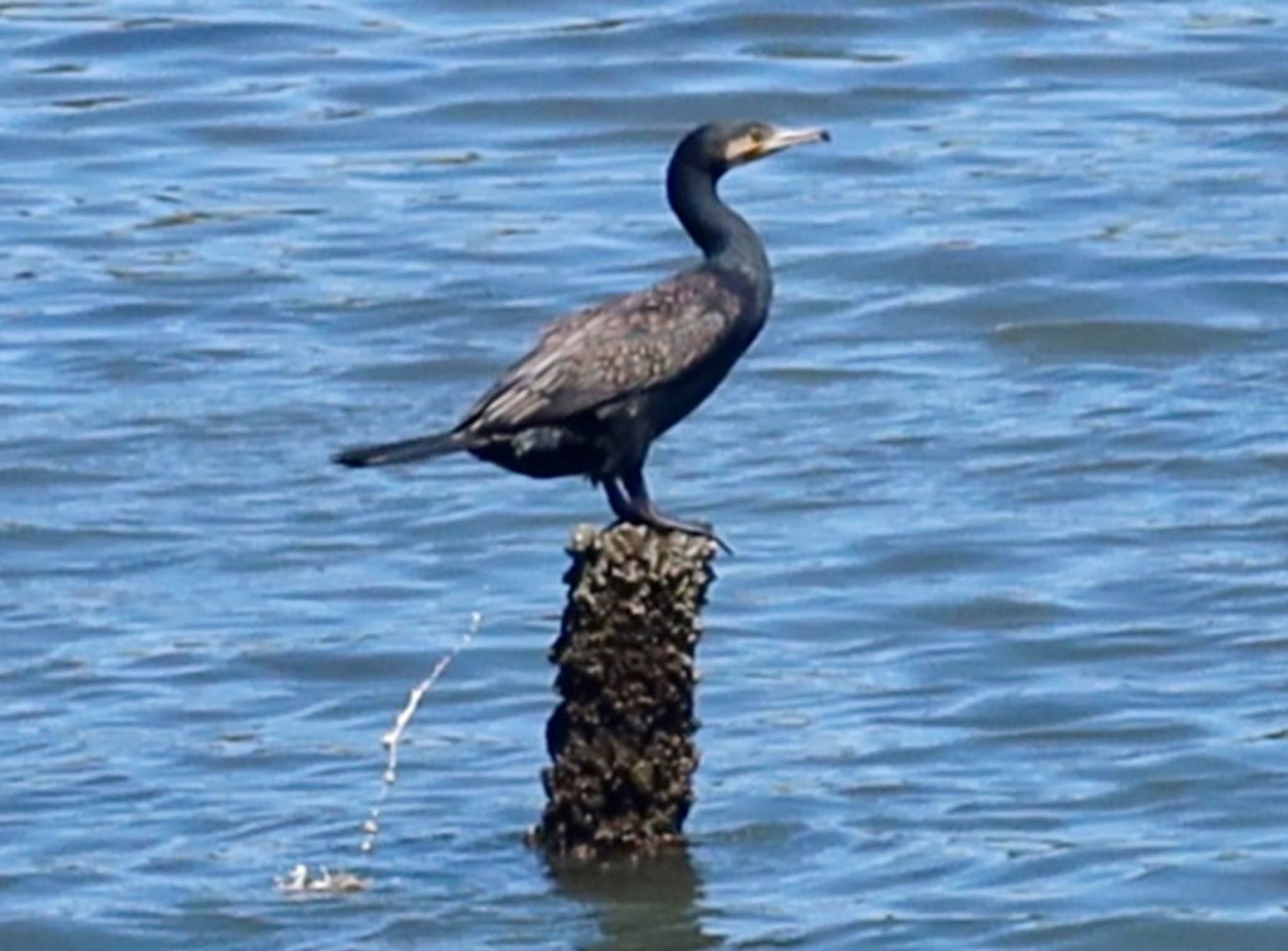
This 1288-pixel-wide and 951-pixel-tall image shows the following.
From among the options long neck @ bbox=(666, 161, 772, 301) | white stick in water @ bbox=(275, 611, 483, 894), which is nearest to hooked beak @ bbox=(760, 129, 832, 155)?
long neck @ bbox=(666, 161, 772, 301)

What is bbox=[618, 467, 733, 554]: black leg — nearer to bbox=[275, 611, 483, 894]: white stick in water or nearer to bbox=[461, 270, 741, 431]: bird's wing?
bbox=[461, 270, 741, 431]: bird's wing

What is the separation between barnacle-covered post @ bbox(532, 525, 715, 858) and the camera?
30.0 ft

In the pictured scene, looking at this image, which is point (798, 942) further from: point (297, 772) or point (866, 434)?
point (866, 434)

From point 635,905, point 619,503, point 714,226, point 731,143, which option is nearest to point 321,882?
point 635,905

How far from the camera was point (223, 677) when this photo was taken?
11969mm

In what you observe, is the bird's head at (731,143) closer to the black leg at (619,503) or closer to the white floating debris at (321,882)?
the black leg at (619,503)

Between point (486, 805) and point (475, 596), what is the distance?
203 centimetres

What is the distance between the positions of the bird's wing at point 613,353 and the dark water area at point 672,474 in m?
1.00

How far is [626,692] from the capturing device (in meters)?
9.36

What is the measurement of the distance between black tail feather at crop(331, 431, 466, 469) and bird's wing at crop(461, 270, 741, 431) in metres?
0.08

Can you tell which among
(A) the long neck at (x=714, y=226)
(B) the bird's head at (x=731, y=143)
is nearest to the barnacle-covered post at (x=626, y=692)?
(A) the long neck at (x=714, y=226)

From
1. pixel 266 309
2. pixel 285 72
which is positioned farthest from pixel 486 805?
pixel 285 72

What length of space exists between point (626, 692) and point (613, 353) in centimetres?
83

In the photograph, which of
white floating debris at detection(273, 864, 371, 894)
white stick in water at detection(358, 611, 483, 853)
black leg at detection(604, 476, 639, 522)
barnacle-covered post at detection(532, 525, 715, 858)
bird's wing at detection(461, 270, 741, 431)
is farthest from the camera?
white stick in water at detection(358, 611, 483, 853)
